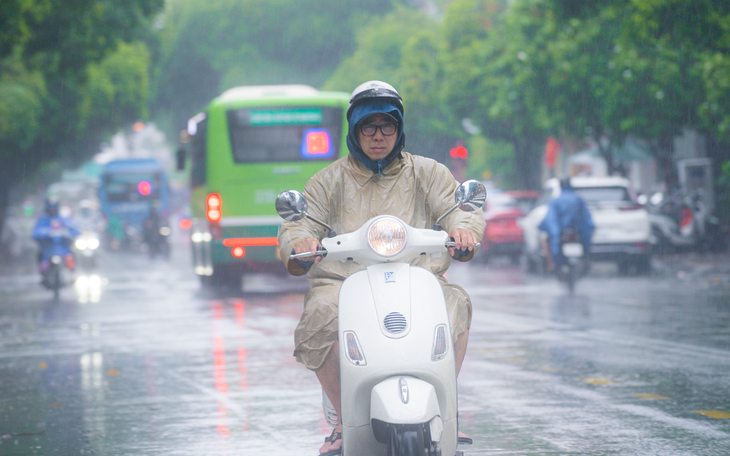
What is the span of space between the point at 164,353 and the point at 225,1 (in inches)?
2144

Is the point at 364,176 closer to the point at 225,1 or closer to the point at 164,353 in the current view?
the point at 164,353

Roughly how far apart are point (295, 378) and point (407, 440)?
4.19m

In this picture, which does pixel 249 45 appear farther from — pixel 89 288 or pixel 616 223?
pixel 616 223

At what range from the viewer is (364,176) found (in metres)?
4.65

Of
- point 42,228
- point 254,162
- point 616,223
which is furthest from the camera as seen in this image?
point 616,223

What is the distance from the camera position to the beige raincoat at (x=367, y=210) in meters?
4.48

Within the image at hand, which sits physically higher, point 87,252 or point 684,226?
point 87,252

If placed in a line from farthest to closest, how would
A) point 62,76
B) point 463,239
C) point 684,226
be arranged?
point 62,76
point 684,226
point 463,239

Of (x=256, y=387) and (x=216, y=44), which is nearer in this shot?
(x=256, y=387)

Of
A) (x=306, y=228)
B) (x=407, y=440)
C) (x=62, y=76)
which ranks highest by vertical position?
(x=62, y=76)

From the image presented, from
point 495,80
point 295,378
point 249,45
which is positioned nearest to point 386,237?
point 295,378

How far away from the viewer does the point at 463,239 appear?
14.1 feet

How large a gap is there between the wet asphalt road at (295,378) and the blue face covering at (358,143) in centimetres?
166

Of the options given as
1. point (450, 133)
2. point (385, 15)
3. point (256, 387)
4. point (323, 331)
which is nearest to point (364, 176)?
point (323, 331)
